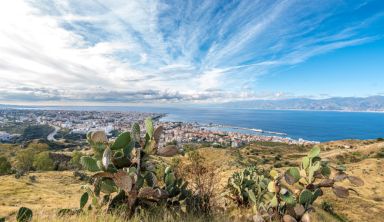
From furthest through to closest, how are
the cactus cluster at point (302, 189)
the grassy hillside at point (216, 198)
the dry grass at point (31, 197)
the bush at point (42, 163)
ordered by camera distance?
1. the bush at point (42, 163)
2. the dry grass at point (31, 197)
3. the grassy hillside at point (216, 198)
4. the cactus cluster at point (302, 189)

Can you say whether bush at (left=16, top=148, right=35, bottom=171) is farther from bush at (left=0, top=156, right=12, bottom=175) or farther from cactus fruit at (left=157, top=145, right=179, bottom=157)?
cactus fruit at (left=157, top=145, right=179, bottom=157)

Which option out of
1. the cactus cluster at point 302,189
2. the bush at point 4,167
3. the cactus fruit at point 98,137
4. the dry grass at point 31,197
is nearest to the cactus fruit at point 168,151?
the cactus fruit at point 98,137

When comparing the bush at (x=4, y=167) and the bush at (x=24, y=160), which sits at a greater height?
the bush at (x=4, y=167)

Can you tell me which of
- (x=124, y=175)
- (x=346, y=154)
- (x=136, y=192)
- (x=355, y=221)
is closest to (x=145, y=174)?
(x=136, y=192)

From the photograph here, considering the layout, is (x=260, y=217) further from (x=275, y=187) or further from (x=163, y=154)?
(x=163, y=154)

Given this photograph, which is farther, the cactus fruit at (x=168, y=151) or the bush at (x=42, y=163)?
the bush at (x=42, y=163)

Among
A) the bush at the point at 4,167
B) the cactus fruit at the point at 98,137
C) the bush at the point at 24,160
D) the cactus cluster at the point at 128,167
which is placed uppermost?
the cactus fruit at the point at 98,137

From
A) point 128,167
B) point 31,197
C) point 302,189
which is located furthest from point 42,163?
point 302,189

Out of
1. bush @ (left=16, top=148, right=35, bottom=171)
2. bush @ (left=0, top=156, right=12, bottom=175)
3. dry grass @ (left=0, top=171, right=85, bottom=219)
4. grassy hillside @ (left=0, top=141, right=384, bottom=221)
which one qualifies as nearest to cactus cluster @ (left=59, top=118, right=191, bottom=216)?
grassy hillside @ (left=0, top=141, right=384, bottom=221)

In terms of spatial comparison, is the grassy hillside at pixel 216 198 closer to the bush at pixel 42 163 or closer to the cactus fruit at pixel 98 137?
the cactus fruit at pixel 98 137

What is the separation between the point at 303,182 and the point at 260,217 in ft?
3.09

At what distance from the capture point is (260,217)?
403 cm

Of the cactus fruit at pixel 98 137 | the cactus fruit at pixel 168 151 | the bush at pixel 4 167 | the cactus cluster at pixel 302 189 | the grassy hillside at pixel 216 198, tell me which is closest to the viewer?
the cactus fruit at pixel 98 137

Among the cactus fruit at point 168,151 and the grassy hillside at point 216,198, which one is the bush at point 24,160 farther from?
Answer: the cactus fruit at point 168,151
